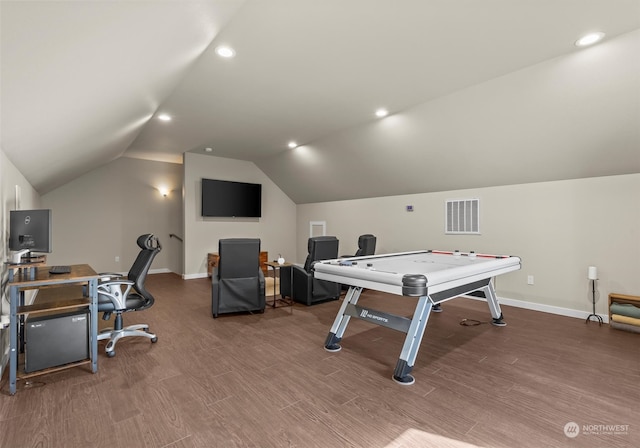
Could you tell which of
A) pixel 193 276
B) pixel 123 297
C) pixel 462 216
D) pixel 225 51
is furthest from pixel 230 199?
pixel 462 216

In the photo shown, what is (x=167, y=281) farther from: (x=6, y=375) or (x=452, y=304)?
(x=452, y=304)

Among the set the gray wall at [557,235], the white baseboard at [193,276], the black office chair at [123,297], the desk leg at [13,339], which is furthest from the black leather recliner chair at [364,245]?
the desk leg at [13,339]

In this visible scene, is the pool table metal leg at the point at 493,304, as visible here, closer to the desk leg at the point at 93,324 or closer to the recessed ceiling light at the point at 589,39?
the recessed ceiling light at the point at 589,39

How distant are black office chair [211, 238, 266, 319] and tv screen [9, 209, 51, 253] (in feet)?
5.66

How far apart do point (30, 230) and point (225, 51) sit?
242cm

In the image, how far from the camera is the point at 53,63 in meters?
1.63

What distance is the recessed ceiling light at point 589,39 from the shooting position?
2.66m

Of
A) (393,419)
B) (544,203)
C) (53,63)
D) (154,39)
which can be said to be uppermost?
(154,39)

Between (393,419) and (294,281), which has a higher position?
(294,281)

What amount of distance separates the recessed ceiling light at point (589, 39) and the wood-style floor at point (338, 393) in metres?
2.83

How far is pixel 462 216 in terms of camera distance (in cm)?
533

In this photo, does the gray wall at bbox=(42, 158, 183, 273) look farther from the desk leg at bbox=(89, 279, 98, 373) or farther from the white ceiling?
the desk leg at bbox=(89, 279, 98, 373)

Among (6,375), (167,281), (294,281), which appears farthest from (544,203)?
(167,281)

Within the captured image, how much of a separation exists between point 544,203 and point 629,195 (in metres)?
0.86
